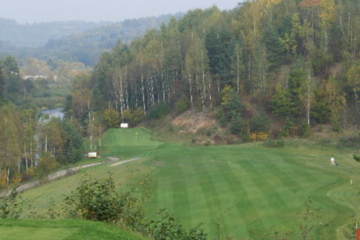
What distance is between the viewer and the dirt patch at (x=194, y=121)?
59219 millimetres

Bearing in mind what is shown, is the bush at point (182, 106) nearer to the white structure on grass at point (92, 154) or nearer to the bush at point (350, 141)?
the white structure on grass at point (92, 154)

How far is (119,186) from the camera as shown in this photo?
32812 millimetres

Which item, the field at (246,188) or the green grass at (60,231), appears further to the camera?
the field at (246,188)

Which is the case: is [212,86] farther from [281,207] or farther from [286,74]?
[281,207]

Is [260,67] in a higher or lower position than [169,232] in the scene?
higher

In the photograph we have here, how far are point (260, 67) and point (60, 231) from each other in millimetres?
48358

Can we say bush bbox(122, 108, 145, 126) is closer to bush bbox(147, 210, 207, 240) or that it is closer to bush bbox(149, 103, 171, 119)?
bush bbox(149, 103, 171, 119)

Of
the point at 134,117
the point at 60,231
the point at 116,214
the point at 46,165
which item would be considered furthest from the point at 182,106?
the point at 60,231

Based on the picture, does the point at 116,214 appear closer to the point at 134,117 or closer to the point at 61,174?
the point at 61,174

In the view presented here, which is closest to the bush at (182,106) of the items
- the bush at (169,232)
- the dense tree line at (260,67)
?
the dense tree line at (260,67)

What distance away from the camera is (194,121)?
61406 millimetres

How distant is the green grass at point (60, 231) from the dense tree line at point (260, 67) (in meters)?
41.0

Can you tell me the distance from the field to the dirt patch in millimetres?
10437

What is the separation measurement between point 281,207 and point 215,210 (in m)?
3.31
